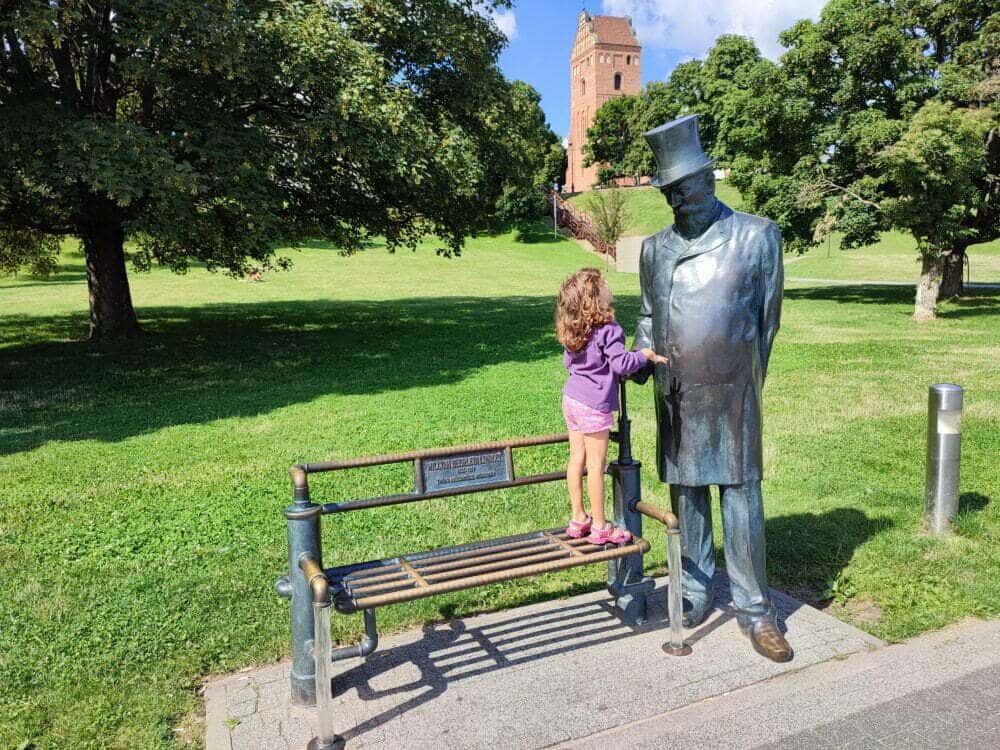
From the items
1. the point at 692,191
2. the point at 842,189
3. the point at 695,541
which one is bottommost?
the point at 695,541

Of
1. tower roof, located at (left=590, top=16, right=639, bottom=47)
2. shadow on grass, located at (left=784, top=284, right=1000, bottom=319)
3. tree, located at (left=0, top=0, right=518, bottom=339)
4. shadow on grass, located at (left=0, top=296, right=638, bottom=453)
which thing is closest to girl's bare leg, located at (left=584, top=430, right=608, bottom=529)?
shadow on grass, located at (left=0, top=296, right=638, bottom=453)

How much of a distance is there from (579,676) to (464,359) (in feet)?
32.7

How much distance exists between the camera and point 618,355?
353 cm

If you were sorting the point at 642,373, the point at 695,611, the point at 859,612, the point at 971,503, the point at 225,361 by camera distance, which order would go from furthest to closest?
the point at 225,361 < the point at 971,503 < the point at 859,612 < the point at 695,611 < the point at 642,373

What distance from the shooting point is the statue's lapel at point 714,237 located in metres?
3.51

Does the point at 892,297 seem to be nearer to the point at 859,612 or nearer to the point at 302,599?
the point at 859,612

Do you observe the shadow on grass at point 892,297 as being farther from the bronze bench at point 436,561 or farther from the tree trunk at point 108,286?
the tree trunk at point 108,286

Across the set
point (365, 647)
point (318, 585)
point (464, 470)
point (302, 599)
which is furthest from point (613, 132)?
point (318, 585)

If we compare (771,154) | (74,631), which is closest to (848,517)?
(74,631)

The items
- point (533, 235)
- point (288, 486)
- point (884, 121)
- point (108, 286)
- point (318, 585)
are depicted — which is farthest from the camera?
point (533, 235)

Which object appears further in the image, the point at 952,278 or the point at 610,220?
the point at 610,220

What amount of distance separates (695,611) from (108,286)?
46.1 feet

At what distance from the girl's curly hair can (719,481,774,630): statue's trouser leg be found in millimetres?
981

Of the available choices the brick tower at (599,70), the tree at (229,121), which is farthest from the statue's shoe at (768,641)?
the brick tower at (599,70)
